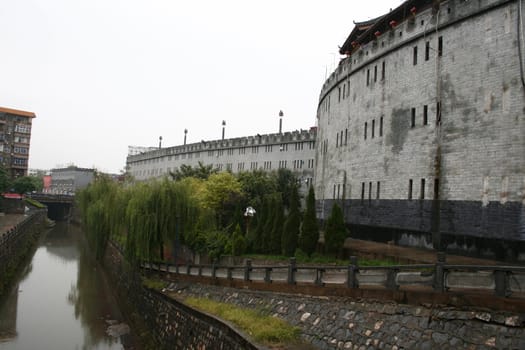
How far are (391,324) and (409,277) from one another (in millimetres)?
1128

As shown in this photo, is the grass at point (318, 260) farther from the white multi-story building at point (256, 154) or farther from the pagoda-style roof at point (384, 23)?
the white multi-story building at point (256, 154)

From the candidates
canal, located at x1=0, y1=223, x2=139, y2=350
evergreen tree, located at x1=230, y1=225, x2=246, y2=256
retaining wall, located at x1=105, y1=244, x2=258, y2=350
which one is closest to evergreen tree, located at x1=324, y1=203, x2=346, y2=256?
evergreen tree, located at x1=230, y1=225, x2=246, y2=256

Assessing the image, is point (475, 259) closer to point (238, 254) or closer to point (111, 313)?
point (238, 254)

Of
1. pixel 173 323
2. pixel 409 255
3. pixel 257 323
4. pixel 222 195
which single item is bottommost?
pixel 173 323

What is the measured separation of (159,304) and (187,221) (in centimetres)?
461

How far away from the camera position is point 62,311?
25.1 metres

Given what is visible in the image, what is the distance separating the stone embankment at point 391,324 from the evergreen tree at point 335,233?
4.94m

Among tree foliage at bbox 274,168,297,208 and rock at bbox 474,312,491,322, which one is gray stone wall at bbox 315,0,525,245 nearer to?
rock at bbox 474,312,491,322

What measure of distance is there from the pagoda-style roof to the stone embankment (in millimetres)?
13719

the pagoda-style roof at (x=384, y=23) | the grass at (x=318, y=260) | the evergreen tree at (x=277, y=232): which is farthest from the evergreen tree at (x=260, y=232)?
the pagoda-style roof at (x=384, y=23)

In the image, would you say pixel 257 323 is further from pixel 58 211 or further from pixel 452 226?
pixel 58 211

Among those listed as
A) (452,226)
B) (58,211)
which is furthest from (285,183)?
(58,211)

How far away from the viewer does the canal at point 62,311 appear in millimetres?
20688

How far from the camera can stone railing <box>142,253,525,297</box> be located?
8844 millimetres
